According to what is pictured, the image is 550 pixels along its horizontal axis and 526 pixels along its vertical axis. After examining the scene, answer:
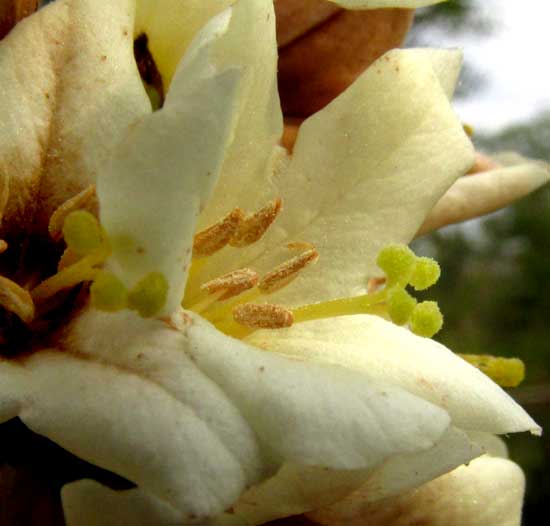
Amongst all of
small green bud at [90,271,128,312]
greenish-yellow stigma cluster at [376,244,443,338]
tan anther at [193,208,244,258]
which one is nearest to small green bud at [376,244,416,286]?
greenish-yellow stigma cluster at [376,244,443,338]

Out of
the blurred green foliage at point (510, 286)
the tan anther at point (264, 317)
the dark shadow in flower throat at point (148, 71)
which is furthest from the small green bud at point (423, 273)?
the blurred green foliage at point (510, 286)

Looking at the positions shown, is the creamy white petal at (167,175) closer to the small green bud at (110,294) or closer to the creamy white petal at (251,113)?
the small green bud at (110,294)

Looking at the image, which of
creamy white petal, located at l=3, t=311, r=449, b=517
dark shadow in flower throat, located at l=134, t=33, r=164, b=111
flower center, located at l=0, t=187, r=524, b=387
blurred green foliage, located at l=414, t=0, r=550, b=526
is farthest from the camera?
blurred green foliage, located at l=414, t=0, r=550, b=526

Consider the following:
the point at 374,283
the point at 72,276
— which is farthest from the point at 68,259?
the point at 374,283

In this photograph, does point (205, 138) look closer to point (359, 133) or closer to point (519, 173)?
point (359, 133)

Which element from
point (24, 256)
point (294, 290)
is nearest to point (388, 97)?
point (294, 290)

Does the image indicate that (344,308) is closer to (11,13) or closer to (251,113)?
(251,113)

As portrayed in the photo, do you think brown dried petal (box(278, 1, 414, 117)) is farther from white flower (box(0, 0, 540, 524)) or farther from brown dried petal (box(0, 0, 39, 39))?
brown dried petal (box(0, 0, 39, 39))

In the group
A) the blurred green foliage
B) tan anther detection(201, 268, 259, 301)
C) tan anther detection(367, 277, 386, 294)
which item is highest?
tan anther detection(201, 268, 259, 301)
